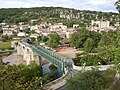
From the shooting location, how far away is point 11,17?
140250 millimetres

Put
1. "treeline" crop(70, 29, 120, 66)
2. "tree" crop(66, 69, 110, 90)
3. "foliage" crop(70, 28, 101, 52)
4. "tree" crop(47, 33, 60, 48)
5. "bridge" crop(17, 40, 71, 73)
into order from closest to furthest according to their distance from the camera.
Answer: "tree" crop(66, 69, 110, 90), "treeline" crop(70, 29, 120, 66), "bridge" crop(17, 40, 71, 73), "foliage" crop(70, 28, 101, 52), "tree" crop(47, 33, 60, 48)

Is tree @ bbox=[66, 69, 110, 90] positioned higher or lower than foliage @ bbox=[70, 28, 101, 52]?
higher

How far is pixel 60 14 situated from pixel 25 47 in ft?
298

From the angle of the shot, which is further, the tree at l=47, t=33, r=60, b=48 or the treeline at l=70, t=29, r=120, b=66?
the tree at l=47, t=33, r=60, b=48

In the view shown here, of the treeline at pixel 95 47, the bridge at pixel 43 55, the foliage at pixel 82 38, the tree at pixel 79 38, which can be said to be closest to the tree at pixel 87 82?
the treeline at pixel 95 47

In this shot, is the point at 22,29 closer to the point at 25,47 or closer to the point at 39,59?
the point at 25,47

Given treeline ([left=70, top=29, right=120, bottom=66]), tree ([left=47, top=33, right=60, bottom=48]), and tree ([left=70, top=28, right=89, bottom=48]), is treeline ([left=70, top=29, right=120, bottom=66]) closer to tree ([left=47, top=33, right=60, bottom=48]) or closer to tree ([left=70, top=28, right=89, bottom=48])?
tree ([left=70, top=28, right=89, bottom=48])

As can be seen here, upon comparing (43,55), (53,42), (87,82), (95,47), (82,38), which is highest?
(87,82)

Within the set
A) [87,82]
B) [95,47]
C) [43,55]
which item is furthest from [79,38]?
[87,82]

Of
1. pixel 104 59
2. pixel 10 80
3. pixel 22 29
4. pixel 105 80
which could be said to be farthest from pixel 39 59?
pixel 22 29

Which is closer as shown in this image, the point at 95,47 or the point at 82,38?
the point at 95,47

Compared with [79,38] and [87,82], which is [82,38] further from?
[87,82]

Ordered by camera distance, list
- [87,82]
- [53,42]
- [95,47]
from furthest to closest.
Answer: [53,42]
[95,47]
[87,82]

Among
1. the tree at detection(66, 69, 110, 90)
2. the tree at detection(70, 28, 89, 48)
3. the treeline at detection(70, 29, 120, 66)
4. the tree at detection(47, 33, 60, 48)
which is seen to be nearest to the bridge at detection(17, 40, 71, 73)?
the treeline at detection(70, 29, 120, 66)
